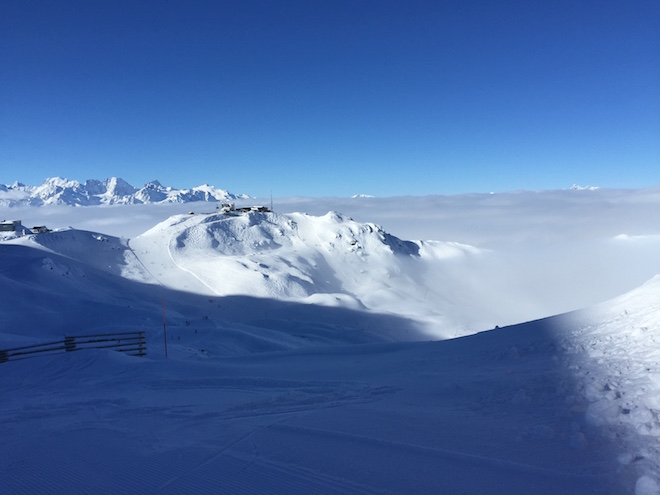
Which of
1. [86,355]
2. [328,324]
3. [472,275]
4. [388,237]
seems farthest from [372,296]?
[86,355]

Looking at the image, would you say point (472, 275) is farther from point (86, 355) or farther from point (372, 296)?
point (86, 355)

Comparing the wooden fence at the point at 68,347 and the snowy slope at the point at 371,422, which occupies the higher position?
the snowy slope at the point at 371,422

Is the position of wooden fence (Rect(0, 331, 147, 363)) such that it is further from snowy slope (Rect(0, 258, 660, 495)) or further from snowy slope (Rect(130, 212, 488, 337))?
snowy slope (Rect(130, 212, 488, 337))

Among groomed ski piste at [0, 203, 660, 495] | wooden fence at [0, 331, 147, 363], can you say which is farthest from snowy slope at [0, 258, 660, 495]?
wooden fence at [0, 331, 147, 363]

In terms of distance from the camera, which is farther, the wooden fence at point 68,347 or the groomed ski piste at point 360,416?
the wooden fence at point 68,347

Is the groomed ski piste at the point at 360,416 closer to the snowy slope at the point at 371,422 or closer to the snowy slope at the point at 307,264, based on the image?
the snowy slope at the point at 371,422

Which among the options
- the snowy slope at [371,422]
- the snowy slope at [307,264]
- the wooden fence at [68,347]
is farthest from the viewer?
the snowy slope at [307,264]

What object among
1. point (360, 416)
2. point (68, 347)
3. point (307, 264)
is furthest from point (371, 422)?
point (307, 264)

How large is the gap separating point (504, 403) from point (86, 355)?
1147 centimetres

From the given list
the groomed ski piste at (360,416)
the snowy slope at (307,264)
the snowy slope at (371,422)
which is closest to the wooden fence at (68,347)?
the groomed ski piste at (360,416)

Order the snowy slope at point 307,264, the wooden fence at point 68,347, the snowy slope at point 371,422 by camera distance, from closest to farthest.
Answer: the snowy slope at point 371,422 < the wooden fence at point 68,347 < the snowy slope at point 307,264

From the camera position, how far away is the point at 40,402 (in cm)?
847

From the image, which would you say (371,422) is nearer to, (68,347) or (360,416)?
(360,416)

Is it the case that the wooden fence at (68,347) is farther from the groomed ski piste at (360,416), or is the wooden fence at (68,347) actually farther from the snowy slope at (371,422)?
the snowy slope at (371,422)
